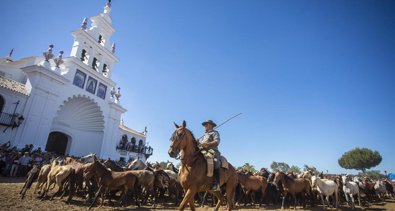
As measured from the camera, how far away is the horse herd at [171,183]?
5633mm

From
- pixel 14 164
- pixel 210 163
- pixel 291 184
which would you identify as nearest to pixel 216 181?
pixel 210 163

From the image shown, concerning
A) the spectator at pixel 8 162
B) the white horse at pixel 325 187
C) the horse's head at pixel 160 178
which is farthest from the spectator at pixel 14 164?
the white horse at pixel 325 187

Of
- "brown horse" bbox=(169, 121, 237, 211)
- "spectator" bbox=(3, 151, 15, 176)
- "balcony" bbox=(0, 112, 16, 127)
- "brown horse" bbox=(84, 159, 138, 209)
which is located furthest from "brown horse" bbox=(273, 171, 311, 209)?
"balcony" bbox=(0, 112, 16, 127)

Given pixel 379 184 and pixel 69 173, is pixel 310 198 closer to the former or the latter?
pixel 379 184

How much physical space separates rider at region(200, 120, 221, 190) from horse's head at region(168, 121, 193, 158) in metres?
0.61

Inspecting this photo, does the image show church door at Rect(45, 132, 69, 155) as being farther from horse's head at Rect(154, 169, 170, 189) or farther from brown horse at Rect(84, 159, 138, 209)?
brown horse at Rect(84, 159, 138, 209)

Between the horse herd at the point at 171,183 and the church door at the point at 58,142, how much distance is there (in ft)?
48.7

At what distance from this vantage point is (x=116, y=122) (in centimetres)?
2966

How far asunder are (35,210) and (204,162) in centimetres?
578

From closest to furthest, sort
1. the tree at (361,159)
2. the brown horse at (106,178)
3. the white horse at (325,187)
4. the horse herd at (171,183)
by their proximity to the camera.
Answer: the horse herd at (171,183)
the brown horse at (106,178)
the white horse at (325,187)
the tree at (361,159)

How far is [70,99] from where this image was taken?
79.4 feet

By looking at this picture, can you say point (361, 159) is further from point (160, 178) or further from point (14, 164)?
point (14, 164)

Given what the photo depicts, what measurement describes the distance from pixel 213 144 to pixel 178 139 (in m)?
1.15

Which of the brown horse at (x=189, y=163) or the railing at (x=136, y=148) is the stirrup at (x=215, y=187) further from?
the railing at (x=136, y=148)
